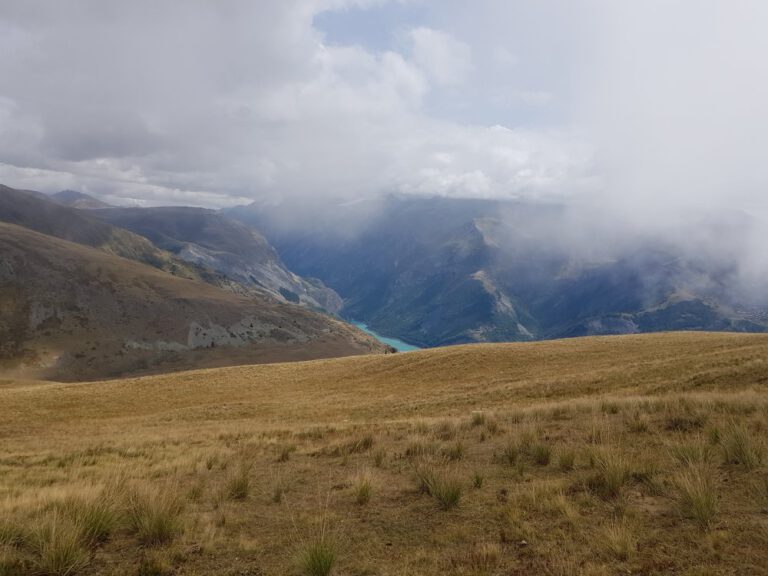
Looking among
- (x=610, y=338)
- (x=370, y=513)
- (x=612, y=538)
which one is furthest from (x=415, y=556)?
(x=610, y=338)

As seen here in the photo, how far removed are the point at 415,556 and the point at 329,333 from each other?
15386 cm

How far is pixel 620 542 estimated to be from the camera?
18.4ft

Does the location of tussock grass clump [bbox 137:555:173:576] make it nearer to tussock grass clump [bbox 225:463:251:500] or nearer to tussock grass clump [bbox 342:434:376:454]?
tussock grass clump [bbox 225:463:251:500]

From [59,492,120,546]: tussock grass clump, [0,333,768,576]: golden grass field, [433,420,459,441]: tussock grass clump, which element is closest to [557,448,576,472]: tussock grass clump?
[0,333,768,576]: golden grass field

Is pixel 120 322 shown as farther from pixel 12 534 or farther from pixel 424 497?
pixel 424 497

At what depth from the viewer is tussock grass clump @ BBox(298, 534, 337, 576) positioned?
17.9 ft

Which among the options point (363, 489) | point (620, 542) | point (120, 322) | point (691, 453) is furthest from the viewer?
point (120, 322)

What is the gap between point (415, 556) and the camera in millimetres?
5848

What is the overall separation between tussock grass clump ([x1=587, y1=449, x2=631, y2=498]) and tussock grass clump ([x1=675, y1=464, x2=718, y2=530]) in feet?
2.55

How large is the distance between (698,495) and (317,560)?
5260 mm

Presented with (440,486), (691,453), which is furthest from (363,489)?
(691,453)

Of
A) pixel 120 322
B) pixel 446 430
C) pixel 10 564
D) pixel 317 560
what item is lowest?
pixel 120 322

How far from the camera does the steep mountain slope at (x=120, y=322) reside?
120m

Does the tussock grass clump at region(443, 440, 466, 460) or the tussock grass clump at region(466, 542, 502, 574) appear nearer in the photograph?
Result: the tussock grass clump at region(466, 542, 502, 574)
